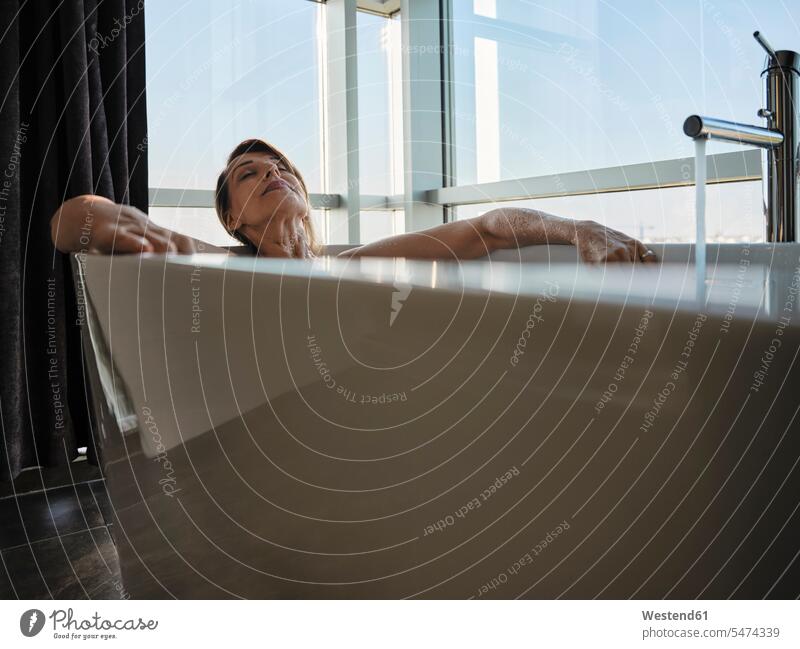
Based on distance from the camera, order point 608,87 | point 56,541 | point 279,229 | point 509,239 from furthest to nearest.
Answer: point 608,87 < point 279,229 < point 56,541 < point 509,239

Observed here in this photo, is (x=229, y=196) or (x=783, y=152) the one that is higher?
(x=229, y=196)

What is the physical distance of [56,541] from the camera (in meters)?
1.15

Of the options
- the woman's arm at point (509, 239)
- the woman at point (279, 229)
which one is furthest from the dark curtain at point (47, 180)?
the woman's arm at point (509, 239)

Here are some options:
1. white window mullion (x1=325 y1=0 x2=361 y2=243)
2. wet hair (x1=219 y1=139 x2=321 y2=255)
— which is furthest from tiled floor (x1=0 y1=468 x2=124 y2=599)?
white window mullion (x1=325 y1=0 x2=361 y2=243)

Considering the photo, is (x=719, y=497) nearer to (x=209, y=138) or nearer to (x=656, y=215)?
(x=656, y=215)

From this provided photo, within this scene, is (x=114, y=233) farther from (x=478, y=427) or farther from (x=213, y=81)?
(x=213, y=81)

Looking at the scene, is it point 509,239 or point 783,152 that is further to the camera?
point 509,239

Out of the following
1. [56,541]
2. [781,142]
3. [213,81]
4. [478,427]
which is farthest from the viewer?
[213,81]

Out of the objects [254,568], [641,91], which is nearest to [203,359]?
[254,568]

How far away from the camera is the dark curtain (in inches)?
54.1

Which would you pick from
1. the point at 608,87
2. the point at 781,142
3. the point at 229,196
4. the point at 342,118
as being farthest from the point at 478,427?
the point at 342,118

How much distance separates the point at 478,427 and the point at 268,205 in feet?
3.61

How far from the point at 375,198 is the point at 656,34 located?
98 cm

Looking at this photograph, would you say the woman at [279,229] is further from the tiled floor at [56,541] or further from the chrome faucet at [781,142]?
the tiled floor at [56,541]
